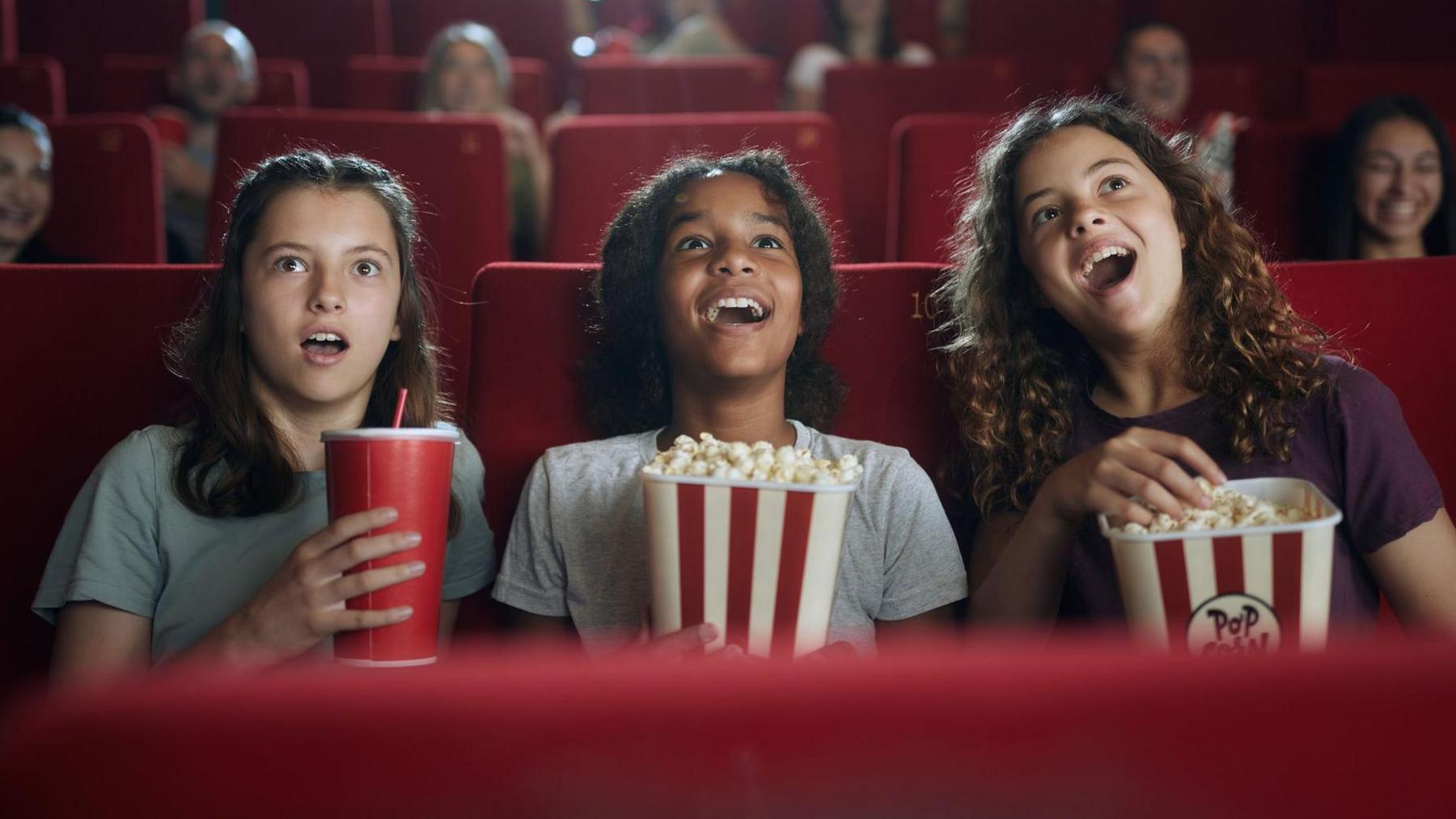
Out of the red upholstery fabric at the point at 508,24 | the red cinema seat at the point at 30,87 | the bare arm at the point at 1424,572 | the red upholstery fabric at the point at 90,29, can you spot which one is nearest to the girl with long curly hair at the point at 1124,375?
the bare arm at the point at 1424,572

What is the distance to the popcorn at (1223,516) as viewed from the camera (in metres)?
0.69

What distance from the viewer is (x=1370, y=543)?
939 mm

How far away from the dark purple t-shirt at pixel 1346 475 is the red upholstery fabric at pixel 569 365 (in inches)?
7.7

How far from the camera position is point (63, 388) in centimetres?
109

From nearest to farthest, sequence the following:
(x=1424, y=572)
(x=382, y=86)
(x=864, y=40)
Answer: (x=1424, y=572), (x=382, y=86), (x=864, y=40)

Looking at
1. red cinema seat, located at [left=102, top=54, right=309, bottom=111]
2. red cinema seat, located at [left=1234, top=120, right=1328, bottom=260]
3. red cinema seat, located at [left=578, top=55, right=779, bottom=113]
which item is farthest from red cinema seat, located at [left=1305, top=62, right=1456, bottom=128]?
red cinema seat, located at [left=102, top=54, right=309, bottom=111]

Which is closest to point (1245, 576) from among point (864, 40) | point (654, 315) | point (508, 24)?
point (654, 315)

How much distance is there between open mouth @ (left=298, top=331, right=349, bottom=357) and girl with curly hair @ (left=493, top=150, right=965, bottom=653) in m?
0.19

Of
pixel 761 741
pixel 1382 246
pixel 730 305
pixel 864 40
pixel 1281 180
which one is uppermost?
pixel 864 40

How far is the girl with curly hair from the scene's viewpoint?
995 millimetres

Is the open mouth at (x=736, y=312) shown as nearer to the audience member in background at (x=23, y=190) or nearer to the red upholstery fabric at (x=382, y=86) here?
the audience member in background at (x=23, y=190)

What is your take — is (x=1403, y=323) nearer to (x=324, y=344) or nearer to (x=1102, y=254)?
(x=1102, y=254)

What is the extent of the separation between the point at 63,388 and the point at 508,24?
9.20 feet

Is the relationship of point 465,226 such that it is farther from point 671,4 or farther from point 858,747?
point 671,4
